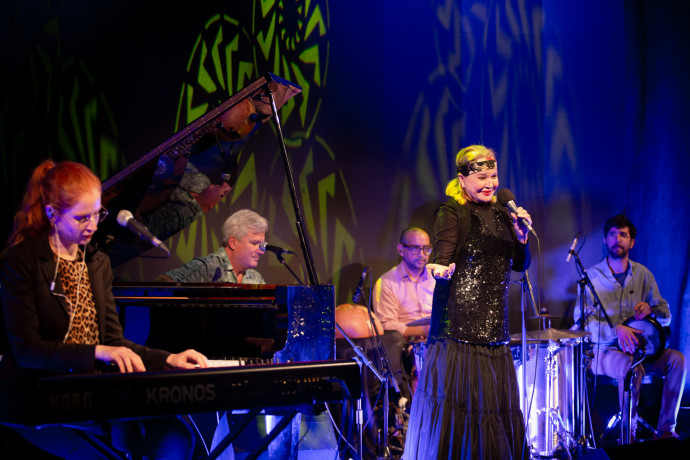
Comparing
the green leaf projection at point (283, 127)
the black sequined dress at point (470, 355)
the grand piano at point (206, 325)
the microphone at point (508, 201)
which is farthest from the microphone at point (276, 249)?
the green leaf projection at point (283, 127)

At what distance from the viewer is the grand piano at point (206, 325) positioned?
214cm

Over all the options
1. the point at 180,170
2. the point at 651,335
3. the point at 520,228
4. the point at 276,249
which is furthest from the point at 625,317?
the point at 180,170

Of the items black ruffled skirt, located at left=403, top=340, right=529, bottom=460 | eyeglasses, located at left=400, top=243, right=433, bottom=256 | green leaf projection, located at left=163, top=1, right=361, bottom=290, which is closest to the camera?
black ruffled skirt, located at left=403, top=340, right=529, bottom=460

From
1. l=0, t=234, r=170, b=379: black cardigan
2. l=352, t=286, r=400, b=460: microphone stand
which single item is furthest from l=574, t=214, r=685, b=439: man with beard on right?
l=0, t=234, r=170, b=379: black cardigan

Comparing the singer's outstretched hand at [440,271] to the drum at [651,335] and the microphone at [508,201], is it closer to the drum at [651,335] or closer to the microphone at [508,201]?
the microphone at [508,201]

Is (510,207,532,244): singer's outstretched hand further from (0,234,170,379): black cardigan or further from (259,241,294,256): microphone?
(0,234,170,379): black cardigan

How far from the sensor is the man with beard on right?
560cm

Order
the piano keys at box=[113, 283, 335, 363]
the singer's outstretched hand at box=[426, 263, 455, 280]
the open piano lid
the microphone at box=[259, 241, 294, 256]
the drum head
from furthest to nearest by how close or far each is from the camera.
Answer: the drum head
the microphone at box=[259, 241, 294, 256]
the open piano lid
the piano keys at box=[113, 283, 335, 363]
the singer's outstretched hand at box=[426, 263, 455, 280]

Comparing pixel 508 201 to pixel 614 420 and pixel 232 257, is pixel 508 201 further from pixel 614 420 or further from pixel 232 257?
pixel 614 420

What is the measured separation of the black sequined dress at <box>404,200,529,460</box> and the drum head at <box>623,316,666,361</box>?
280 centimetres

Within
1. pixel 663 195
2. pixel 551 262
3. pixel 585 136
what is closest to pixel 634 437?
pixel 551 262

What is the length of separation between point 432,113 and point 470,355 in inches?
149

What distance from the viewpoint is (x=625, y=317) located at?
6082 millimetres

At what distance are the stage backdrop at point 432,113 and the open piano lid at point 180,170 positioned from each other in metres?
1.74
